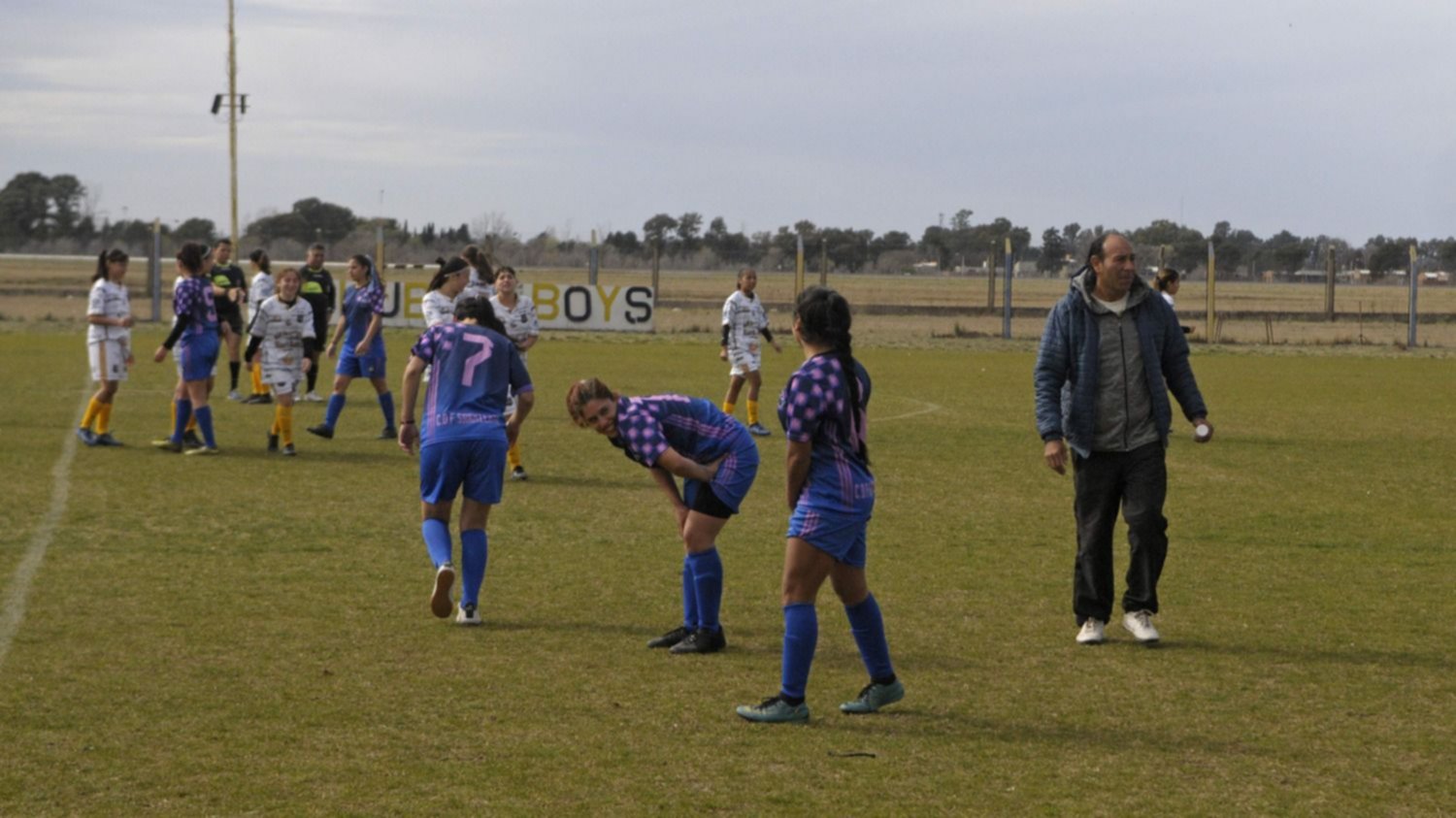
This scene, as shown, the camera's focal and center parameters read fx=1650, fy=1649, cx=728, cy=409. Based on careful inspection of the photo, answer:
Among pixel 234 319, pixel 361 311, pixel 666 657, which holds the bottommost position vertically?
pixel 666 657

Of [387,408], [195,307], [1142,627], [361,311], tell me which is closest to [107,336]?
[195,307]

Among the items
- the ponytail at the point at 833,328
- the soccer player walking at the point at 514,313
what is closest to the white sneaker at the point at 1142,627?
the ponytail at the point at 833,328

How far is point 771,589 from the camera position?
369 inches

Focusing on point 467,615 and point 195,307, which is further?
point 195,307

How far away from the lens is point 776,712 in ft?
21.4

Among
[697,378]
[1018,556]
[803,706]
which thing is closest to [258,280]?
[697,378]

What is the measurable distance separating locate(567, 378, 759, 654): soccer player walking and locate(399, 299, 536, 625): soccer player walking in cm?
99

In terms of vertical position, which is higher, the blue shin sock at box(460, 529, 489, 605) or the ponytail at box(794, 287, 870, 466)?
the ponytail at box(794, 287, 870, 466)

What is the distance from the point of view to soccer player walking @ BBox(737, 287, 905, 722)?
20.2ft

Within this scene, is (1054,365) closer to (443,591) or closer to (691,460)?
(691,460)

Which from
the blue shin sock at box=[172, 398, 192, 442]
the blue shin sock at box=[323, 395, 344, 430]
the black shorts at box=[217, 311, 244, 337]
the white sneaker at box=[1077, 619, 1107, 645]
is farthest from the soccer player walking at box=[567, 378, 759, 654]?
the black shorts at box=[217, 311, 244, 337]

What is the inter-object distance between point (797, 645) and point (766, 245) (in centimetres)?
4209

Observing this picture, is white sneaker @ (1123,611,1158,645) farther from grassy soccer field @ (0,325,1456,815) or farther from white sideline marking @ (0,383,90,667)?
white sideline marking @ (0,383,90,667)

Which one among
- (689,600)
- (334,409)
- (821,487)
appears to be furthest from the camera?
(334,409)
